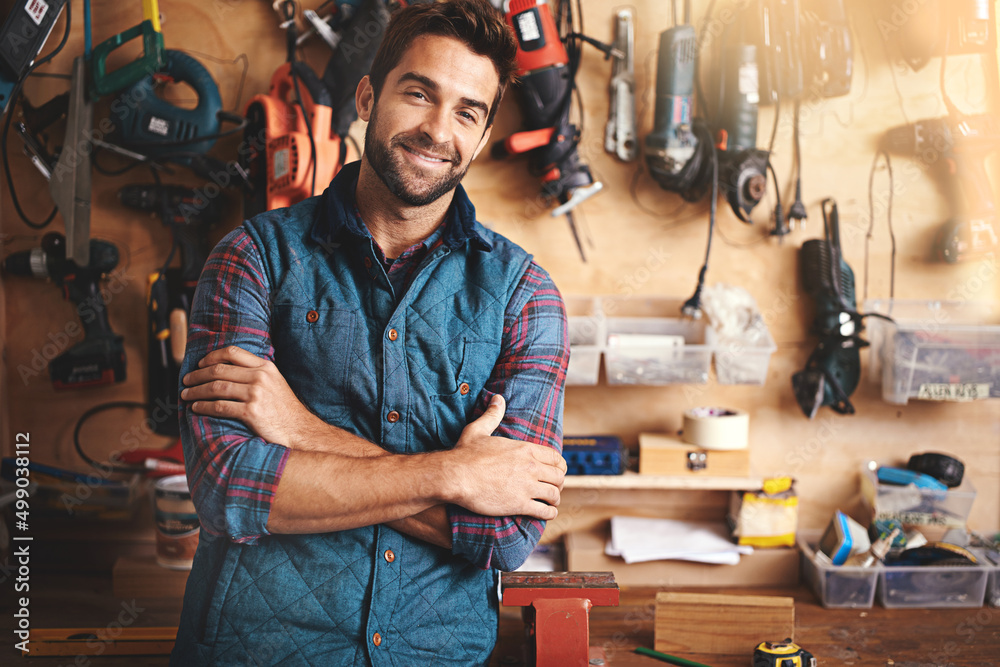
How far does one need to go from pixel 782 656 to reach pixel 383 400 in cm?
104

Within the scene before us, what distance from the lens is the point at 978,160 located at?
6.22 feet

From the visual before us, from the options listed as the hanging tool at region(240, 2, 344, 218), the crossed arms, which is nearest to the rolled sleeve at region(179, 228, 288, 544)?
the crossed arms

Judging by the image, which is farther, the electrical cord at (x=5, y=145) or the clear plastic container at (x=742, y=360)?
the electrical cord at (x=5, y=145)

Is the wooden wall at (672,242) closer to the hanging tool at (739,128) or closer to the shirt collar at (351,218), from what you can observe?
the hanging tool at (739,128)

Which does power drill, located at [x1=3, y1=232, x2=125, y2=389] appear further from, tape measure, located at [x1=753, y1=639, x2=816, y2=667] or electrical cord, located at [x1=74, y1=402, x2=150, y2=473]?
tape measure, located at [x1=753, y1=639, x2=816, y2=667]

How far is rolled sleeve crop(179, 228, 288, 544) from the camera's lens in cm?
90

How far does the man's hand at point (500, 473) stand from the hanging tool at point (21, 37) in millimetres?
1599

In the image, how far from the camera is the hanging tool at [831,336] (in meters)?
1.87

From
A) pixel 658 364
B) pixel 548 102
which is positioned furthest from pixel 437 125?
pixel 658 364

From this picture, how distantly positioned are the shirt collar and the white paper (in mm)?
1133

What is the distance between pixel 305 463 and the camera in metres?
0.92

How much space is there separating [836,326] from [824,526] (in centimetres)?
66

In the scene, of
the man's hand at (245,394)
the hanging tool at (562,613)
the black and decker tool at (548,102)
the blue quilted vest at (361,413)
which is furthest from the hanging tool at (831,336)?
the man's hand at (245,394)

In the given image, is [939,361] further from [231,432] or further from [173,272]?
[173,272]
